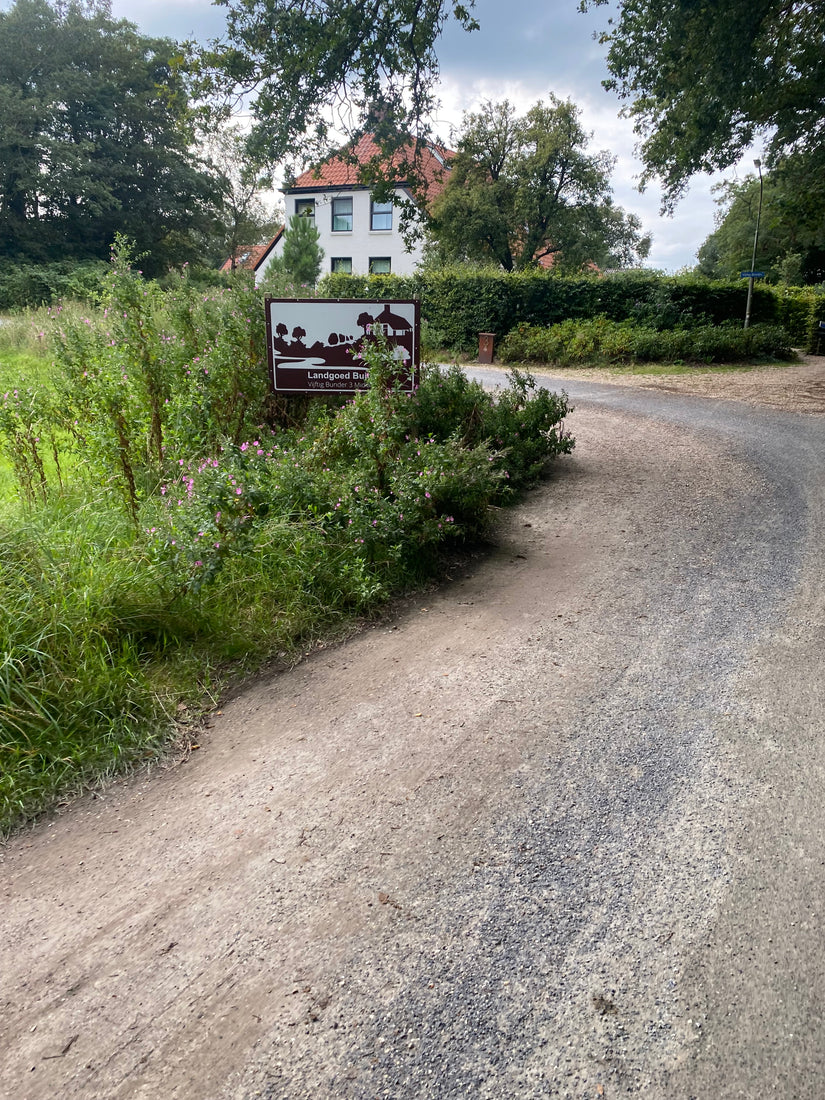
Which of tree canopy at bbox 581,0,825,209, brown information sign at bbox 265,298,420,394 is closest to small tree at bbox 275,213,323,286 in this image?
tree canopy at bbox 581,0,825,209

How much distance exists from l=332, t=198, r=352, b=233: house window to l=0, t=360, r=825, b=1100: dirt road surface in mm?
41075

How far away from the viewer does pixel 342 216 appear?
134 feet

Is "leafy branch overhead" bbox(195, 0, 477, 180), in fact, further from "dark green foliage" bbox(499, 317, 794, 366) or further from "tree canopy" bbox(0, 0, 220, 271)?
"tree canopy" bbox(0, 0, 220, 271)

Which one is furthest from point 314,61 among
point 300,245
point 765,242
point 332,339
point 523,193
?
point 765,242

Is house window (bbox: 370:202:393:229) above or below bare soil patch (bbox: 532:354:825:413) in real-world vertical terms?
above

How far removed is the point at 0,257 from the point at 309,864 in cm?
4098

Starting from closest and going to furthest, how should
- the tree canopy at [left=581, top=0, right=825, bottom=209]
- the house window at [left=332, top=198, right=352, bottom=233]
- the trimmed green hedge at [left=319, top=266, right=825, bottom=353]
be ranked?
the tree canopy at [left=581, top=0, right=825, bottom=209]
the trimmed green hedge at [left=319, top=266, right=825, bottom=353]
the house window at [left=332, top=198, right=352, bottom=233]

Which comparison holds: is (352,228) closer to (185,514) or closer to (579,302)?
(579,302)

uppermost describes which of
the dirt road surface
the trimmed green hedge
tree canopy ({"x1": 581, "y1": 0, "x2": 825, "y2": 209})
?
tree canopy ({"x1": 581, "y1": 0, "x2": 825, "y2": 209})

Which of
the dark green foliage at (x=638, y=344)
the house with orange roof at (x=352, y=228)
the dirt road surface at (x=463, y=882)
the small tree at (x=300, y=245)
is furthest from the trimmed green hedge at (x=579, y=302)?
the dirt road surface at (x=463, y=882)

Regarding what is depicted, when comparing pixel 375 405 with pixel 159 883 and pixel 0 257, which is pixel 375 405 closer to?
pixel 159 883

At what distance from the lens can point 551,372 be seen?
58.3 feet

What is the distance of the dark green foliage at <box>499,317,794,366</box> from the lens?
17672 millimetres

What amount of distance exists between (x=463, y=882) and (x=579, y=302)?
20129mm
